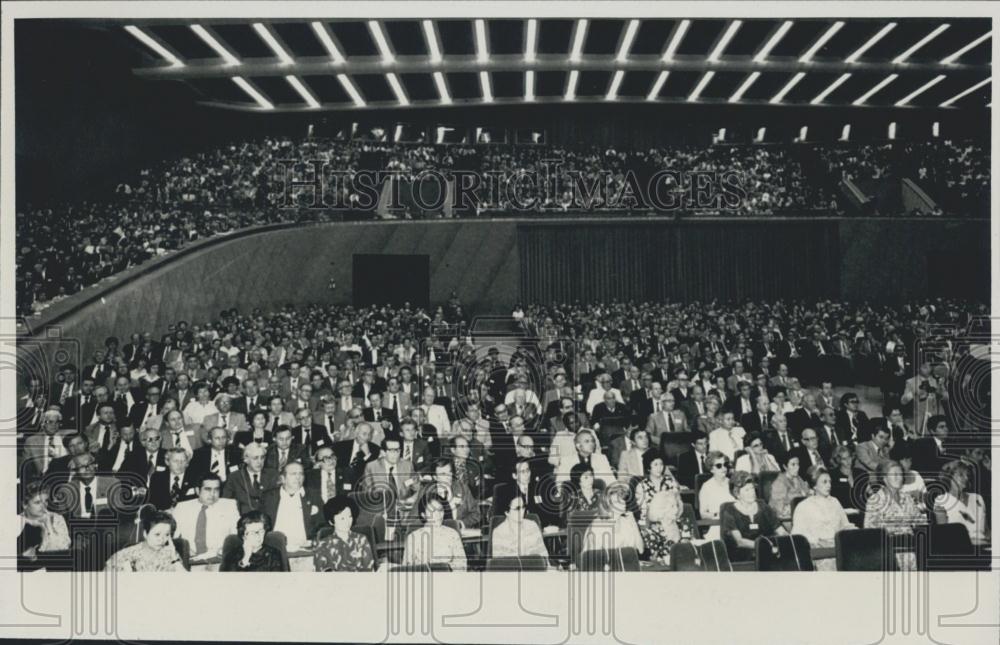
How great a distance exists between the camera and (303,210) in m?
16.2

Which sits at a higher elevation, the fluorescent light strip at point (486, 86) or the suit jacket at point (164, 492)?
the fluorescent light strip at point (486, 86)

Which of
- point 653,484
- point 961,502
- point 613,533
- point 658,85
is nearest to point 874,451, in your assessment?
point 961,502

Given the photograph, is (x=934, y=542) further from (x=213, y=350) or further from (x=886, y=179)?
(x=886, y=179)

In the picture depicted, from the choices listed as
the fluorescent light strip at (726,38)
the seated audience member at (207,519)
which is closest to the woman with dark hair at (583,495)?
the seated audience member at (207,519)

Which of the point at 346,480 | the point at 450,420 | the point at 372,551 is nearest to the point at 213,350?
the point at 450,420

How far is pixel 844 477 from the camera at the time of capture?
20.3 feet

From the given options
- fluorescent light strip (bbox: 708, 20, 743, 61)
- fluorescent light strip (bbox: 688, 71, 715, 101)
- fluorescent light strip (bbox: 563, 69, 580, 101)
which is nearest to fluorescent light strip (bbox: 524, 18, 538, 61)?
fluorescent light strip (bbox: 563, 69, 580, 101)

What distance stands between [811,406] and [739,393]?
2.45 ft

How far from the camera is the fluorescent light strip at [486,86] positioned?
54.0ft

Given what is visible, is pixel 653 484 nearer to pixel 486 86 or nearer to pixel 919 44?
pixel 919 44

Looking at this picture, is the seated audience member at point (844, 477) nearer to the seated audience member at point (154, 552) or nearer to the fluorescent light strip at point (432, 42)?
the seated audience member at point (154, 552)

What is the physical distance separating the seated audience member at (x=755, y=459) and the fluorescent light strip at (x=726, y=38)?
380 inches

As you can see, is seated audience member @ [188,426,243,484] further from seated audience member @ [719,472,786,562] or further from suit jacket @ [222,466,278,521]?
seated audience member @ [719,472,786,562]

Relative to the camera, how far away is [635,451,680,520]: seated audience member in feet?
18.9
